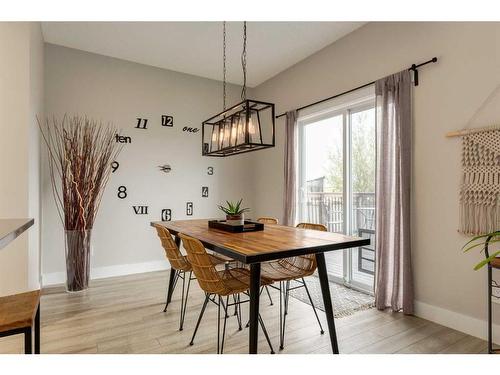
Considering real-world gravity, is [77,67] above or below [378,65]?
above

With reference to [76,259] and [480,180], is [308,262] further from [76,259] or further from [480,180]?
[76,259]

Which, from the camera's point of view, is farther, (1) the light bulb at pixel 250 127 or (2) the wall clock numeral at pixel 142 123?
(2) the wall clock numeral at pixel 142 123

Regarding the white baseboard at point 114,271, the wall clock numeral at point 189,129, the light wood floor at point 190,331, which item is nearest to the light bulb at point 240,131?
the light wood floor at point 190,331

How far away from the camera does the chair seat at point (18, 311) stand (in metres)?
1.21

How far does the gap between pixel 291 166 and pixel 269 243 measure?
90.1 inches

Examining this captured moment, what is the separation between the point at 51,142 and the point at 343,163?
3420 millimetres

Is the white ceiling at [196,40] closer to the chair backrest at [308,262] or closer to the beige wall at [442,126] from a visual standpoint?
the beige wall at [442,126]

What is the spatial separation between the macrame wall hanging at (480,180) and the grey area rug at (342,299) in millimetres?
1125

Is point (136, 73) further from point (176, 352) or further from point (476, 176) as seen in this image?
point (476, 176)

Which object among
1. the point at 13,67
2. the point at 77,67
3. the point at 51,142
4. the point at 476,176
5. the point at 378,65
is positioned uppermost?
the point at 77,67

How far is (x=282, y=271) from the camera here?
238cm

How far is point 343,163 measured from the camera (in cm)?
350

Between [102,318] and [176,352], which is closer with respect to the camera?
[176,352]
